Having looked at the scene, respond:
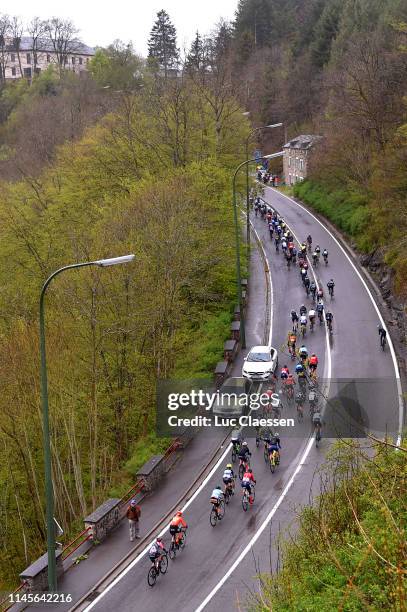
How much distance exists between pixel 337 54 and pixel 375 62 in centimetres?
2907

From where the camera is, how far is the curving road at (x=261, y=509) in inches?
774

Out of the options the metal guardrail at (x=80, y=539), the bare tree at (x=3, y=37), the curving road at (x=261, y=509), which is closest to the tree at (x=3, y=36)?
the bare tree at (x=3, y=37)

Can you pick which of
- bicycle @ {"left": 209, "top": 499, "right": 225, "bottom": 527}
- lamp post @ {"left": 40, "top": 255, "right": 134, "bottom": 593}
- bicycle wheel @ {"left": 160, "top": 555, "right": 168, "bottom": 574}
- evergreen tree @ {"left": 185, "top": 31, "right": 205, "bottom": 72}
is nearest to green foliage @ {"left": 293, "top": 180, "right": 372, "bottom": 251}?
evergreen tree @ {"left": 185, "top": 31, "right": 205, "bottom": 72}

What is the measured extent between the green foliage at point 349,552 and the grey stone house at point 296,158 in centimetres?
6699

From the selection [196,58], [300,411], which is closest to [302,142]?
[196,58]

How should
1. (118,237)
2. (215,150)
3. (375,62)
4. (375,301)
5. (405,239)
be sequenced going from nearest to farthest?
(118,237) → (405,239) → (375,301) → (215,150) → (375,62)

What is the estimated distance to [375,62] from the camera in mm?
59156

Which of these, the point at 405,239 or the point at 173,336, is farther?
the point at 405,239

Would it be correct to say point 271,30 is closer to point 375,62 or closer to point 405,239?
point 375,62

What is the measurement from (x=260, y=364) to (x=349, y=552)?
21975 mm

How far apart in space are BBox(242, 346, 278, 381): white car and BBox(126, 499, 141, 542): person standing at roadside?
41.3 feet

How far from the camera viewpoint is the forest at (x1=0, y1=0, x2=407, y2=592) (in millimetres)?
30000

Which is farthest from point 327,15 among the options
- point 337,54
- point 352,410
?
point 352,410

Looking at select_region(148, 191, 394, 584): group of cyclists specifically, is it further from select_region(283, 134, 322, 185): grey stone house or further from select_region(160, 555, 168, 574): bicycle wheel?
select_region(283, 134, 322, 185): grey stone house
